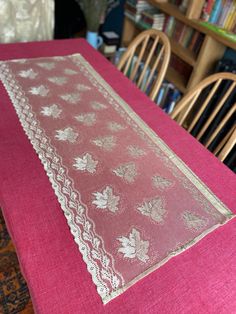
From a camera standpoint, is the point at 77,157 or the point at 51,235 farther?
the point at 77,157

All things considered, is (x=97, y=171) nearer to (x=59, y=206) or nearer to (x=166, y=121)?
(x=59, y=206)

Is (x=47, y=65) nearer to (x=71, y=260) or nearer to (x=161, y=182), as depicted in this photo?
(x=161, y=182)

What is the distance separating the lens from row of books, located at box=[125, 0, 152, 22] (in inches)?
89.6

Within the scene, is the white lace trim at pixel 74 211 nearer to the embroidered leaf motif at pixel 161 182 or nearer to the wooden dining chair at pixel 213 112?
the embroidered leaf motif at pixel 161 182

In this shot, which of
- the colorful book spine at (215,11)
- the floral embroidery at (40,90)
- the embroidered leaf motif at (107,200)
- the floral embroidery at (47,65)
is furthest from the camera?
the colorful book spine at (215,11)

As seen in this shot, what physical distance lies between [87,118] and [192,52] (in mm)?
1345

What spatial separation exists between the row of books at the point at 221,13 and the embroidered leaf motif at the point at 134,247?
1.53 meters

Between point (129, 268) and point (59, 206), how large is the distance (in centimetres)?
23

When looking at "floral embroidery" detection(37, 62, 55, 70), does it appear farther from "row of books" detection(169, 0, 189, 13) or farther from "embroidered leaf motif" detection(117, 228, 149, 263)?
"row of books" detection(169, 0, 189, 13)

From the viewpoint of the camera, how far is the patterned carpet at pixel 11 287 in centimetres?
112

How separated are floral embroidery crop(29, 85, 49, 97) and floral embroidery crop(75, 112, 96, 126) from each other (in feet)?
0.59

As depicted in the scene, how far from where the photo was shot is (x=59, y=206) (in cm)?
69

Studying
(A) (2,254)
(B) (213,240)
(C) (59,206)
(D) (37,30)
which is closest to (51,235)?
(C) (59,206)

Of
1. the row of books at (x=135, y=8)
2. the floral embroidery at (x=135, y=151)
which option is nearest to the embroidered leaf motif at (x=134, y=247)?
the floral embroidery at (x=135, y=151)
